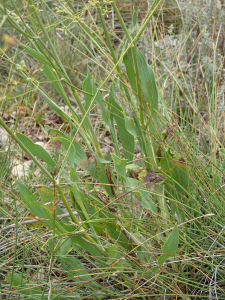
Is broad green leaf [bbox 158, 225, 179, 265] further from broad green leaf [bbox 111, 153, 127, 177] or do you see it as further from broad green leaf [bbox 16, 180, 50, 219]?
broad green leaf [bbox 16, 180, 50, 219]

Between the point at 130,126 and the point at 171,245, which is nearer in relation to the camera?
the point at 171,245

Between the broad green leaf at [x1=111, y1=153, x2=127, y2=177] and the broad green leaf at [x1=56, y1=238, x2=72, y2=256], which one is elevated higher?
the broad green leaf at [x1=111, y1=153, x2=127, y2=177]

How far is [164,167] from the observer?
1.18 meters

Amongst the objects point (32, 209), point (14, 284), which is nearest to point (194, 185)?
point (32, 209)

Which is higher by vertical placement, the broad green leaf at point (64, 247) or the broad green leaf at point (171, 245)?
the broad green leaf at point (171, 245)

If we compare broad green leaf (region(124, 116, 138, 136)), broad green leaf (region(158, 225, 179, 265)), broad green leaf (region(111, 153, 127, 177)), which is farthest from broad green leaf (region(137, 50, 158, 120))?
broad green leaf (region(158, 225, 179, 265))

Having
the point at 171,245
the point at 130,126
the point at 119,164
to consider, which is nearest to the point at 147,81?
the point at 130,126

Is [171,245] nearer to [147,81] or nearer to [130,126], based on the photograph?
[130,126]

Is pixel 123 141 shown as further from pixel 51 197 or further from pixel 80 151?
pixel 51 197

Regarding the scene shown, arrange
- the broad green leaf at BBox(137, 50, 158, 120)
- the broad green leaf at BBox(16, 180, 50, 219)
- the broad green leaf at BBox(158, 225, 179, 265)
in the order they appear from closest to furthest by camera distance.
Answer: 1. the broad green leaf at BBox(158, 225, 179, 265)
2. the broad green leaf at BBox(16, 180, 50, 219)
3. the broad green leaf at BBox(137, 50, 158, 120)

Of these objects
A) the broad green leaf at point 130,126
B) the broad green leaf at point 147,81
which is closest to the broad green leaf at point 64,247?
the broad green leaf at point 130,126

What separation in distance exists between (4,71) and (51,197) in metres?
2.10

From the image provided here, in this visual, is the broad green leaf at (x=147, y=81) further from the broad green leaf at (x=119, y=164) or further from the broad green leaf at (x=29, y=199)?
the broad green leaf at (x=29, y=199)

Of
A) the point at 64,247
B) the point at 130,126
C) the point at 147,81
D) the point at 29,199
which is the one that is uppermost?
the point at 147,81
